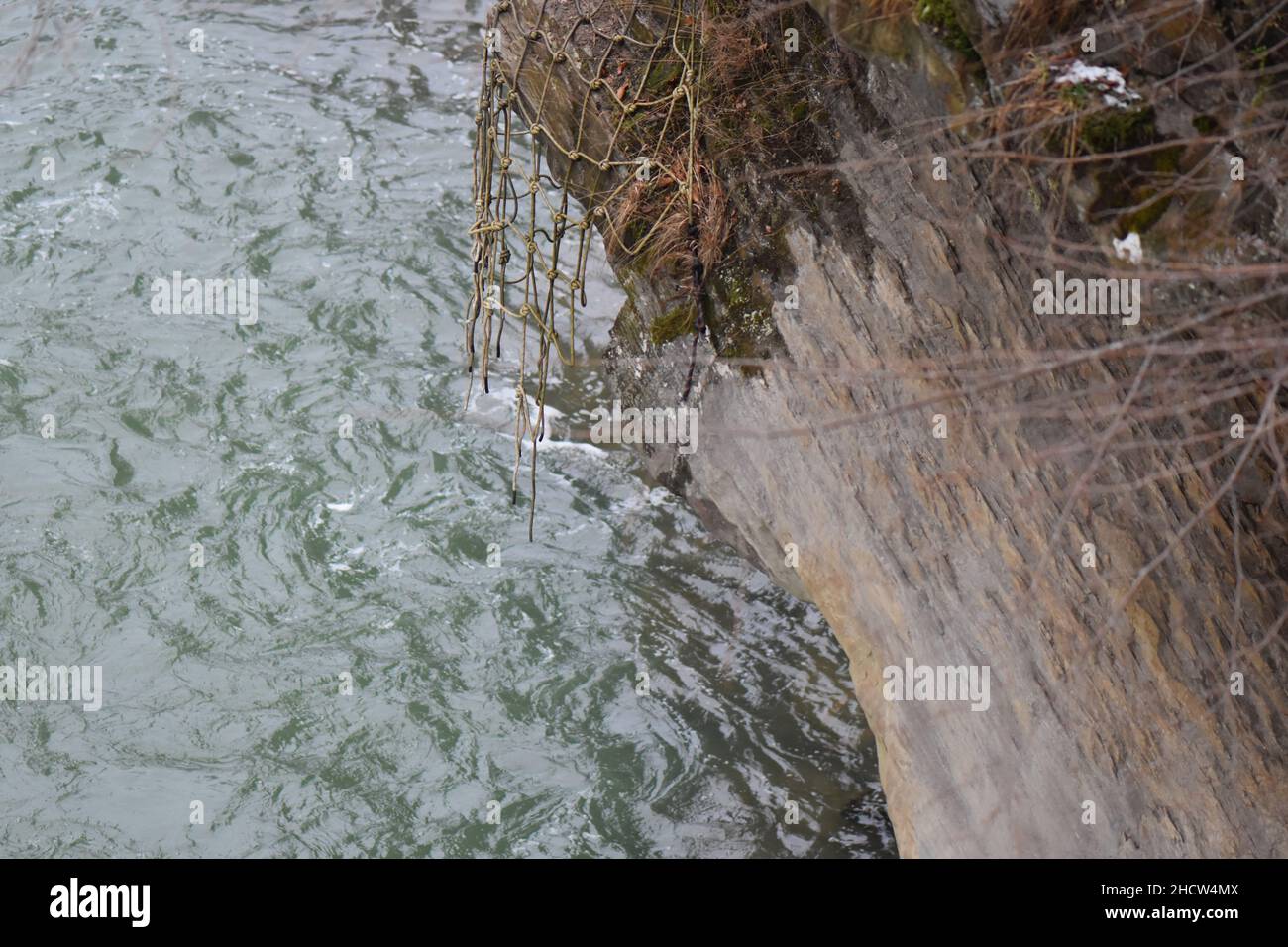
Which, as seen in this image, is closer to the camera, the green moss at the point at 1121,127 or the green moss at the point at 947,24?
the green moss at the point at 1121,127

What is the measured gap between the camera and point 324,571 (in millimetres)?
7984

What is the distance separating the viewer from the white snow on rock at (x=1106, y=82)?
4465 millimetres

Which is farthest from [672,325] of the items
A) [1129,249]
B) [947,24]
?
[1129,249]

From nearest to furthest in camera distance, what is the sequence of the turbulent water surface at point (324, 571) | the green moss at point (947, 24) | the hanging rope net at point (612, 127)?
the green moss at point (947, 24) → the hanging rope net at point (612, 127) → the turbulent water surface at point (324, 571)

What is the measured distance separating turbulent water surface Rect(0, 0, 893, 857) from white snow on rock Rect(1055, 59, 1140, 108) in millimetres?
3823

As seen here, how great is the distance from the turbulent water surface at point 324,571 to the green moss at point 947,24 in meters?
3.33

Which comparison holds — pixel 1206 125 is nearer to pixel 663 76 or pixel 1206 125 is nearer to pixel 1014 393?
pixel 1014 393

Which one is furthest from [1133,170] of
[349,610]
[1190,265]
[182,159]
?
[182,159]

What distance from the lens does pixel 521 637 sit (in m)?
7.81

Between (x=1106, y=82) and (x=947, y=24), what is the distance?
64cm

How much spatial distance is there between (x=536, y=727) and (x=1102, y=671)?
329cm

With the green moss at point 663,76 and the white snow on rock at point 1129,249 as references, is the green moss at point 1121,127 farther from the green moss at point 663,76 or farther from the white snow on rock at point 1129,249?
the green moss at point 663,76

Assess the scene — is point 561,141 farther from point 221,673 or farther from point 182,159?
point 182,159

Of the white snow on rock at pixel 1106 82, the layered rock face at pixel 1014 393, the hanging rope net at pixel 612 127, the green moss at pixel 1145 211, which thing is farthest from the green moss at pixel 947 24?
the hanging rope net at pixel 612 127
